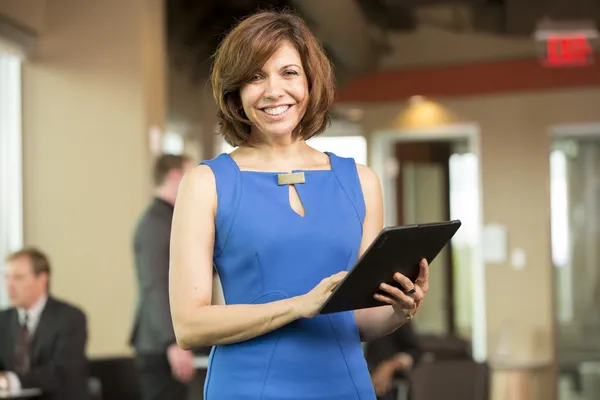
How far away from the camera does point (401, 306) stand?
153 cm

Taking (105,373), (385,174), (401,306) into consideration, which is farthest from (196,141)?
(401,306)

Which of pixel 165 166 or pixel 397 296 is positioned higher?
pixel 165 166

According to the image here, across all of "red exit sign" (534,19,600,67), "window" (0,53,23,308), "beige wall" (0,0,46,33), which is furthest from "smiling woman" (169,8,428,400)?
"red exit sign" (534,19,600,67)

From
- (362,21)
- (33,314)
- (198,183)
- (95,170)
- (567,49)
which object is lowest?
(33,314)

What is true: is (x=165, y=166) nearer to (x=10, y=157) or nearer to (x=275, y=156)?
(x=10, y=157)

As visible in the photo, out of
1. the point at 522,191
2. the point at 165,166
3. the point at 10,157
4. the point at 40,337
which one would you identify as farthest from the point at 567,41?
the point at 40,337

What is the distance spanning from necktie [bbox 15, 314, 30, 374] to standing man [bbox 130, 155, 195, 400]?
52 centimetres

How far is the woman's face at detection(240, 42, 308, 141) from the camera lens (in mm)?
1519

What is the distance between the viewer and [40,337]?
4.27 m

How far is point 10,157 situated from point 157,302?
203cm

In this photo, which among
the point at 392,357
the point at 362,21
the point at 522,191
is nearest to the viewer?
the point at 392,357

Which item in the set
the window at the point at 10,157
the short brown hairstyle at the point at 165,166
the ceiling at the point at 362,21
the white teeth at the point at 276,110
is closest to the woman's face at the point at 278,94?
the white teeth at the point at 276,110

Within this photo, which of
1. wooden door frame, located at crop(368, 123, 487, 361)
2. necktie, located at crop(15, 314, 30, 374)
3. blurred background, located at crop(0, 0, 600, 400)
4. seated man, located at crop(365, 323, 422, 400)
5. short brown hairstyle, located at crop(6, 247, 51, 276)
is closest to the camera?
necktie, located at crop(15, 314, 30, 374)

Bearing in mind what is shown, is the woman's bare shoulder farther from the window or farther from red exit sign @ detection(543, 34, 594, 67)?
red exit sign @ detection(543, 34, 594, 67)
